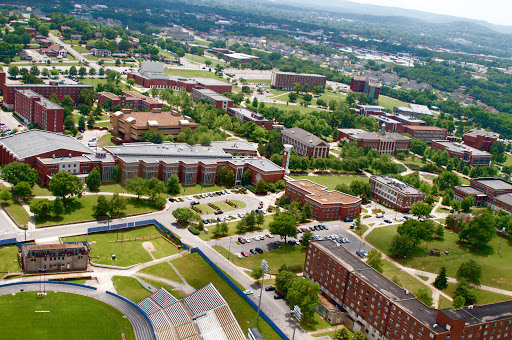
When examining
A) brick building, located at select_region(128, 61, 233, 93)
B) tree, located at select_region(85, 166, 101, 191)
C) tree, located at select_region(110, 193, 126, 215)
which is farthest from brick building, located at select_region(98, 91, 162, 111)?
tree, located at select_region(110, 193, 126, 215)

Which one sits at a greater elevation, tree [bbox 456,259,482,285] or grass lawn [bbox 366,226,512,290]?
tree [bbox 456,259,482,285]

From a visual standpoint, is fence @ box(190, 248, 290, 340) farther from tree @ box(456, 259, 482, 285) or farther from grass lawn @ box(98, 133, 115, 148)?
grass lawn @ box(98, 133, 115, 148)

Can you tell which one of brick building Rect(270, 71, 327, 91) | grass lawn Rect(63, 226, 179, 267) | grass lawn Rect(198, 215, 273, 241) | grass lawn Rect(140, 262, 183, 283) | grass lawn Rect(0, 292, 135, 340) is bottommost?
grass lawn Rect(0, 292, 135, 340)

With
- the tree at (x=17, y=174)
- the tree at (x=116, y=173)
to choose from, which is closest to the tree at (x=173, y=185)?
the tree at (x=116, y=173)

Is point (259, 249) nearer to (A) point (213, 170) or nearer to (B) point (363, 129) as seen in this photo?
(A) point (213, 170)

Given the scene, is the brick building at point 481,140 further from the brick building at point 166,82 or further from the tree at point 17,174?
the tree at point 17,174

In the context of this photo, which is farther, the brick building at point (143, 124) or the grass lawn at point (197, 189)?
the brick building at point (143, 124)
